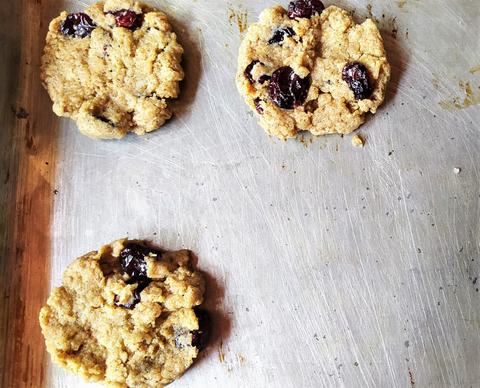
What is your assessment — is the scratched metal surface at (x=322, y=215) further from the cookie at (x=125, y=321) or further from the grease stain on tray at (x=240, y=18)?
the cookie at (x=125, y=321)

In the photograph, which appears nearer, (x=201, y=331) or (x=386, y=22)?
(x=201, y=331)

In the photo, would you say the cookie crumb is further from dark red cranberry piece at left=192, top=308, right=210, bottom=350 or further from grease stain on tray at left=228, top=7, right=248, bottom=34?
dark red cranberry piece at left=192, top=308, right=210, bottom=350

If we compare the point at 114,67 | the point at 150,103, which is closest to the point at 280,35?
the point at 150,103

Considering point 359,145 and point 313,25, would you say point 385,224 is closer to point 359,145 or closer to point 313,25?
point 359,145

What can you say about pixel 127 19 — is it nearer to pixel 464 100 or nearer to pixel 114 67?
pixel 114 67

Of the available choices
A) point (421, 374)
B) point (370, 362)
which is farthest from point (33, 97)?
point (421, 374)
